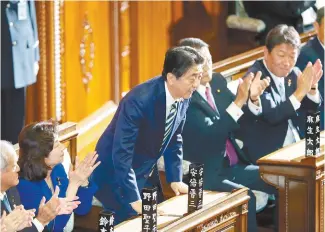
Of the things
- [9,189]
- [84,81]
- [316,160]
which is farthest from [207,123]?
[84,81]

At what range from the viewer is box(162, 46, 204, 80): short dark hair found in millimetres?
4246

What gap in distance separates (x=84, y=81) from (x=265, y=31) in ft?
4.49

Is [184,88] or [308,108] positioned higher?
[184,88]

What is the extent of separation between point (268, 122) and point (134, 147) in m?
1.07

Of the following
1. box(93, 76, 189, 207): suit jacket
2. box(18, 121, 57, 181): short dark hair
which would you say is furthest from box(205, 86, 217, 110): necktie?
box(18, 121, 57, 181): short dark hair

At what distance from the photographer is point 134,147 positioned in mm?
4316

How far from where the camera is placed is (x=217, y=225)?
4.23 m

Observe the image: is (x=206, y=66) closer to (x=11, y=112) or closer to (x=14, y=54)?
(x=14, y=54)

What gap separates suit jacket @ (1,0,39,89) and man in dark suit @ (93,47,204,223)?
5.64 feet

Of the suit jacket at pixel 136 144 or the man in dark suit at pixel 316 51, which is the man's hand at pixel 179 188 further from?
the man in dark suit at pixel 316 51

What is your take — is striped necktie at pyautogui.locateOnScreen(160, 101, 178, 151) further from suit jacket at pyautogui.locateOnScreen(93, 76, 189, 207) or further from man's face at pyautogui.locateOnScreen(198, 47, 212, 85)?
man's face at pyautogui.locateOnScreen(198, 47, 212, 85)

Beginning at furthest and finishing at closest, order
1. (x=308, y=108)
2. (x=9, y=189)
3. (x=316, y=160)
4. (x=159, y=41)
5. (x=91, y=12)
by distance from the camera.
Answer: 1. (x=159, y=41)
2. (x=91, y=12)
3. (x=308, y=108)
4. (x=316, y=160)
5. (x=9, y=189)

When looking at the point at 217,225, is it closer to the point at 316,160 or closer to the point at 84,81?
the point at 316,160

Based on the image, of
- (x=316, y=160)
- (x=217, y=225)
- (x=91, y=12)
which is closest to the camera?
(x=217, y=225)
